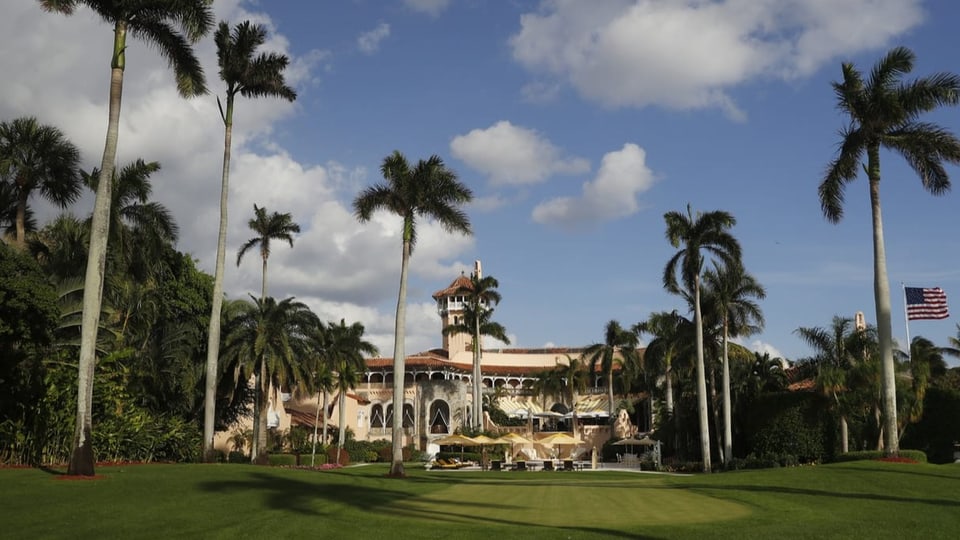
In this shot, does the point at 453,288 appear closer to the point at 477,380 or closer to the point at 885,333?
the point at 477,380

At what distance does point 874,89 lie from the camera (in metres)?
33.0

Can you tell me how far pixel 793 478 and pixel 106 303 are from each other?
103ft

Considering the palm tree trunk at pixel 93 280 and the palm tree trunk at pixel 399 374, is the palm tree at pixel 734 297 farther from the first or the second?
the palm tree trunk at pixel 93 280

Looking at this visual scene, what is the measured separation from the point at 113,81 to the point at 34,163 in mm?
14118

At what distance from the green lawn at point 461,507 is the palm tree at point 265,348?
824 inches

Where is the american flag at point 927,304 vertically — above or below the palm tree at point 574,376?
above

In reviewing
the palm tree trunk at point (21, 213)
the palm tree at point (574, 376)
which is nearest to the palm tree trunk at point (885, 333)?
the palm tree trunk at point (21, 213)

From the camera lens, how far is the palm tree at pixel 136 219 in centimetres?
3922

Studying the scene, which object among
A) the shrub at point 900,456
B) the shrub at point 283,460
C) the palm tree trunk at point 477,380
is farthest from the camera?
the palm tree trunk at point 477,380

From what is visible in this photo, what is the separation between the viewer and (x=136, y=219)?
133 feet

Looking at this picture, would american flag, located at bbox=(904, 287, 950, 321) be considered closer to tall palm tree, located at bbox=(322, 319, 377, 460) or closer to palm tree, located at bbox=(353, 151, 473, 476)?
palm tree, located at bbox=(353, 151, 473, 476)

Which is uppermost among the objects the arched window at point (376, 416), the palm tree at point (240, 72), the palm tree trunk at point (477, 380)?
the palm tree at point (240, 72)

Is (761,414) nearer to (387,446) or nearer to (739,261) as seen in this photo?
(739,261)

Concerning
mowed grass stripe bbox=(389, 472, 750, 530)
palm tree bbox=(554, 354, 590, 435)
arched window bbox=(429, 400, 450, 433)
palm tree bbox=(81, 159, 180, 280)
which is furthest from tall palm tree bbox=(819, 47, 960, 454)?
arched window bbox=(429, 400, 450, 433)
